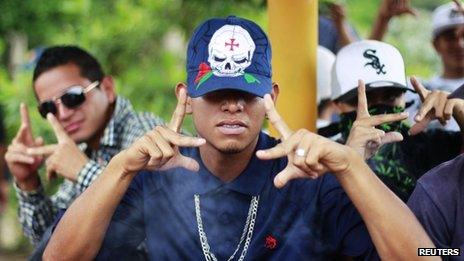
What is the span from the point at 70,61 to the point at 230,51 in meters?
1.74

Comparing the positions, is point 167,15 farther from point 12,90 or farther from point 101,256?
point 101,256

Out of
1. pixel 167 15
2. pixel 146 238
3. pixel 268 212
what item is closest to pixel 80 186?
pixel 146 238

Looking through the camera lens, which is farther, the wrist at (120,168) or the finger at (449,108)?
the finger at (449,108)

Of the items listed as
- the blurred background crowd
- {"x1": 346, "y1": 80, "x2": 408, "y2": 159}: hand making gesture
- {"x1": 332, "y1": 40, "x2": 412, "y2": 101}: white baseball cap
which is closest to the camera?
{"x1": 346, "y1": 80, "x2": 408, "y2": 159}: hand making gesture

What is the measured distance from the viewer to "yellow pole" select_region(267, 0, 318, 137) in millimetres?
4152

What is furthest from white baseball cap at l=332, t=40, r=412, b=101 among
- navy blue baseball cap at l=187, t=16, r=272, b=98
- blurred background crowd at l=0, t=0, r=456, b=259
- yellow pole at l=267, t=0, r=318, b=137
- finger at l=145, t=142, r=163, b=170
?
blurred background crowd at l=0, t=0, r=456, b=259

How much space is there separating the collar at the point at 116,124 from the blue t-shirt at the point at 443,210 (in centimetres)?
200

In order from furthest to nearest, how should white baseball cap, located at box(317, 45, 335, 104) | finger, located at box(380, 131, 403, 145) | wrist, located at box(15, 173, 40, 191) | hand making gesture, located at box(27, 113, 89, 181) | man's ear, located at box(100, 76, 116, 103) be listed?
white baseball cap, located at box(317, 45, 335, 104) < man's ear, located at box(100, 76, 116, 103) < wrist, located at box(15, 173, 40, 191) < hand making gesture, located at box(27, 113, 89, 181) < finger, located at box(380, 131, 403, 145)

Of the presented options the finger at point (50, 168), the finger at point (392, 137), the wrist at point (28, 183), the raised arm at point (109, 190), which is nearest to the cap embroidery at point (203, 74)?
the raised arm at point (109, 190)

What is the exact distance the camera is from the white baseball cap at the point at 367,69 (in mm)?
4082

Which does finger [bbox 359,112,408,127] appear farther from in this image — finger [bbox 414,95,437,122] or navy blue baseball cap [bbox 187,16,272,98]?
navy blue baseball cap [bbox 187,16,272,98]

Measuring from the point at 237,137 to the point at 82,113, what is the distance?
1629 millimetres

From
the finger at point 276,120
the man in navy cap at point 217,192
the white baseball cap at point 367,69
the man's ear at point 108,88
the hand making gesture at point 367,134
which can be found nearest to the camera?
the finger at point 276,120

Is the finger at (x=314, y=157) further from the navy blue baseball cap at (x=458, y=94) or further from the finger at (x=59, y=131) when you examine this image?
the finger at (x=59, y=131)
